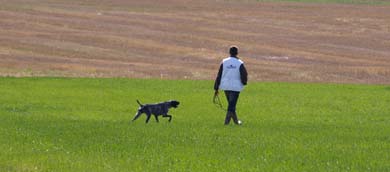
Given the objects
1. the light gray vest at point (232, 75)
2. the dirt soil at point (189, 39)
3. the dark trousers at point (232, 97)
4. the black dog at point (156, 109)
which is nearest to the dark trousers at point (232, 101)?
the dark trousers at point (232, 97)

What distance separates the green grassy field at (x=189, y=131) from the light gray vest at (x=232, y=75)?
90 cm

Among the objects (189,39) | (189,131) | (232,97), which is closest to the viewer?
(189,131)

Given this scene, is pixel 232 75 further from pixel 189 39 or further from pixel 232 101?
pixel 189 39

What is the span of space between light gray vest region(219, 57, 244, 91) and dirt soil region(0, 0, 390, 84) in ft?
70.4

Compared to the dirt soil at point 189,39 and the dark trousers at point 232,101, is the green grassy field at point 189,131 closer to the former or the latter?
the dark trousers at point 232,101

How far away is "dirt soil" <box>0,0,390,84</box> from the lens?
45.0 meters

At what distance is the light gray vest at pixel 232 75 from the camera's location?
2027 cm

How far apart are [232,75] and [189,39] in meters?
40.5

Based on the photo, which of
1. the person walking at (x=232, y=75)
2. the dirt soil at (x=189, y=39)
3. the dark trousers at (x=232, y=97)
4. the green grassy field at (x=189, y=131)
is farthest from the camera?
the dirt soil at (x=189, y=39)

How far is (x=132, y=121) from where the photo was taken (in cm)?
2147

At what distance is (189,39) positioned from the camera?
60688 millimetres

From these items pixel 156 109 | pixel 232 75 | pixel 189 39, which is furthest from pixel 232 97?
pixel 189 39

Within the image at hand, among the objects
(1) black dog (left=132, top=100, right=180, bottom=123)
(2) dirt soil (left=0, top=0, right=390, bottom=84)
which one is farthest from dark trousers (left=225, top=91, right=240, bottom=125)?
(2) dirt soil (left=0, top=0, right=390, bottom=84)

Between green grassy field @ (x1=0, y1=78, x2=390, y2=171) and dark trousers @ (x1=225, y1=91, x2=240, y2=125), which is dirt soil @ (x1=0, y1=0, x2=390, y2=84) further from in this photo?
dark trousers @ (x1=225, y1=91, x2=240, y2=125)
